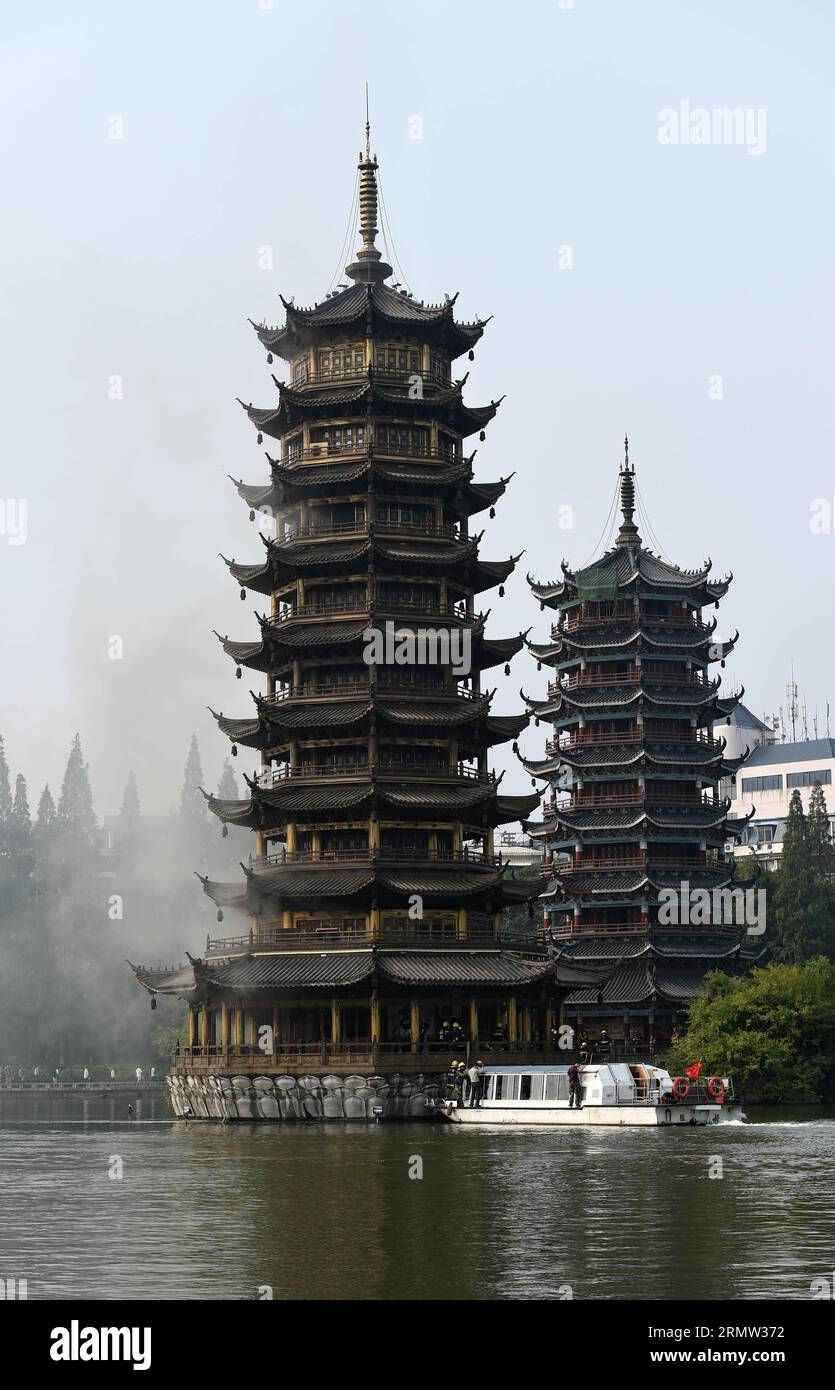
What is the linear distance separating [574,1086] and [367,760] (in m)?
20.9

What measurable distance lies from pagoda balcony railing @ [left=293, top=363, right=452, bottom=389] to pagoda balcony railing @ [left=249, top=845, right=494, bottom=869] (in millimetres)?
22758

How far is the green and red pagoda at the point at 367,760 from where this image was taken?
80875 mm

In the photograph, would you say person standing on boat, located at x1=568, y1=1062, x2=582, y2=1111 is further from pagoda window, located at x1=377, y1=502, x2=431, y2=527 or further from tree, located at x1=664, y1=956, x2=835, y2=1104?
pagoda window, located at x1=377, y1=502, x2=431, y2=527

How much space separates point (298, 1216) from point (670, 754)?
260 ft

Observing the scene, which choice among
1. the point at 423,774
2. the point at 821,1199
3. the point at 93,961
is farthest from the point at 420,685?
the point at 93,961

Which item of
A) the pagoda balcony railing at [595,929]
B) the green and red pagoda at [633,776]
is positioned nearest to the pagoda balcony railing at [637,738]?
the green and red pagoda at [633,776]

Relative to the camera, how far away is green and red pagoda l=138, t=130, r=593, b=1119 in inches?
3184

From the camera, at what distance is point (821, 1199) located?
4128 cm

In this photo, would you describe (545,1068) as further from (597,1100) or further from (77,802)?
(77,802)

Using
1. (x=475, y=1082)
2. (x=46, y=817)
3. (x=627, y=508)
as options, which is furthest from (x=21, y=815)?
(x=475, y=1082)

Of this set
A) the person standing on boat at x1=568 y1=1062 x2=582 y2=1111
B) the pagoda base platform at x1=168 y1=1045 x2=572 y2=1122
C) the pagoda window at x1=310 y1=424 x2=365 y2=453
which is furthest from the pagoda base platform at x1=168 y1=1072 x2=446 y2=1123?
the pagoda window at x1=310 y1=424 x2=365 y2=453

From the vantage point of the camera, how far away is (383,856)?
86.1 m

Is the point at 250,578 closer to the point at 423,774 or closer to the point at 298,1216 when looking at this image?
the point at 423,774
